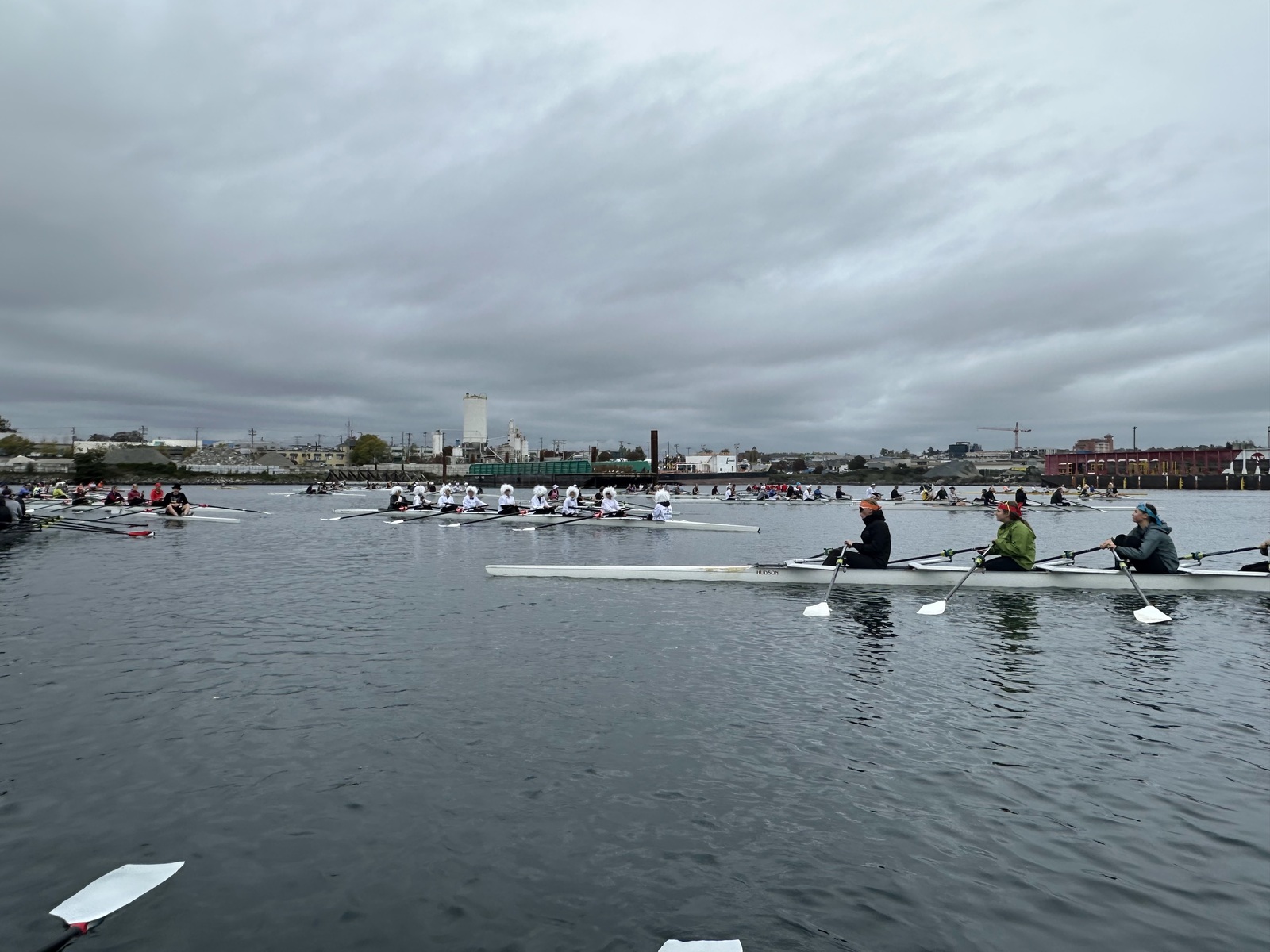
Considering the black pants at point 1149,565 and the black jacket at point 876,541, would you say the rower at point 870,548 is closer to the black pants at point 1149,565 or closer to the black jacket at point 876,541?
the black jacket at point 876,541

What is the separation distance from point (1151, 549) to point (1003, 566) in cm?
289

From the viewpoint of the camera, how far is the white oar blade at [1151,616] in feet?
42.6

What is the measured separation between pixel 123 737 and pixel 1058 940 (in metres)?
8.04

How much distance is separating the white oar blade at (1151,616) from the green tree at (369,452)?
184 m

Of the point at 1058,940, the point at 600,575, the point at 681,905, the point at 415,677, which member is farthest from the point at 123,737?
the point at 600,575

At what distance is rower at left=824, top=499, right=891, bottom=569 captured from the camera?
1606cm

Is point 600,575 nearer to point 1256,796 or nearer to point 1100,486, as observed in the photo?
point 1256,796

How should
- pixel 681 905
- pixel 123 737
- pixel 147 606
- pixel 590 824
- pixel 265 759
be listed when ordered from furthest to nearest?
pixel 147 606, pixel 123 737, pixel 265 759, pixel 590 824, pixel 681 905

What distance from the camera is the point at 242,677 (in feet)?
31.2

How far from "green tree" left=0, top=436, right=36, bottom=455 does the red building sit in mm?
215650

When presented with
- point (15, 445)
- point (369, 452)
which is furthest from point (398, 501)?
point (15, 445)

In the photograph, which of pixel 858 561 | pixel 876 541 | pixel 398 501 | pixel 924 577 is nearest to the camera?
pixel 876 541

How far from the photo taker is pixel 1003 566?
16.1 metres

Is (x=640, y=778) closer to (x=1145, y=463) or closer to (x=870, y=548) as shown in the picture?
(x=870, y=548)
